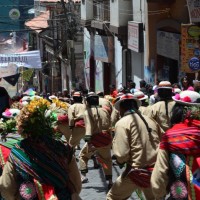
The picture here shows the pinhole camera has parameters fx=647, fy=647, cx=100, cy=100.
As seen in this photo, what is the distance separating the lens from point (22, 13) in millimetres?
82812

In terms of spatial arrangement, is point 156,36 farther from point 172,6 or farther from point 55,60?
point 55,60

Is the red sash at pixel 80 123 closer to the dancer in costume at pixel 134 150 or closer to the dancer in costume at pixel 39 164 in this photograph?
the dancer in costume at pixel 134 150

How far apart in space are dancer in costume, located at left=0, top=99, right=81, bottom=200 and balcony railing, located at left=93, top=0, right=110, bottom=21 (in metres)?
24.3

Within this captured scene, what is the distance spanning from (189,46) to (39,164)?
12421 mm

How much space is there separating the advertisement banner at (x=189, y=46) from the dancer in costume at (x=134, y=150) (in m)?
10.1

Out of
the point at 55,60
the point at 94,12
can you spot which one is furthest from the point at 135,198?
the point at 55,60

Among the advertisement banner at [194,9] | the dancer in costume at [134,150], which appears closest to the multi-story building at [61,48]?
the advertisement banner at [194,9]

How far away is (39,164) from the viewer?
5.24 m

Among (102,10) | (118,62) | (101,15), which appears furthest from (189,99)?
(101,15)

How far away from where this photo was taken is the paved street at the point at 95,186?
961cm

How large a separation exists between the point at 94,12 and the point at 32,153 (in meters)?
28.8

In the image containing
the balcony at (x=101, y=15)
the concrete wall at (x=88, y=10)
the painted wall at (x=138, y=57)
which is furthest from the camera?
the concrete wall at (x=88, y=10)

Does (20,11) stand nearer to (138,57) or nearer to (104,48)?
(104,48)

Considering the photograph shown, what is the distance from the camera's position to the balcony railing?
2968cm
